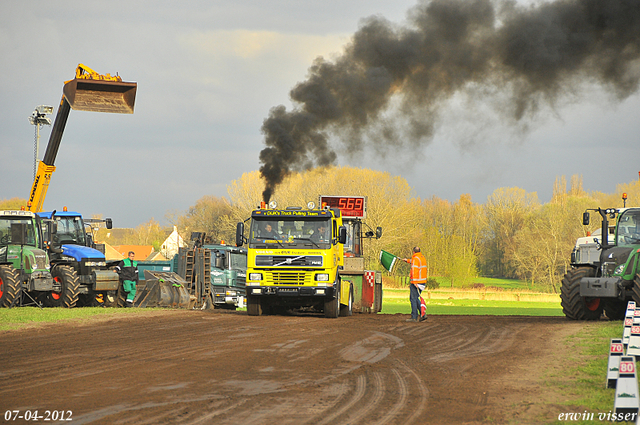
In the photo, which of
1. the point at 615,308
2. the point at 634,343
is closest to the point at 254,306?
the point at 615,308

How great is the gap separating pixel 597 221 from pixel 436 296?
16.7 metres

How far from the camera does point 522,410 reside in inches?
280

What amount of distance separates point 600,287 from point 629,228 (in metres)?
2.41

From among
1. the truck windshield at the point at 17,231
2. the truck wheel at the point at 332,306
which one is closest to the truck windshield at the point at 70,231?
the truck windshield at the point at 17,231

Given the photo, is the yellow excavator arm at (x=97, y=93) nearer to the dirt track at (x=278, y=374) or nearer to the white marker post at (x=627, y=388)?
the dirt track at (x=278, y=374)

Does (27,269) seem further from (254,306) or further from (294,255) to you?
(294,255)

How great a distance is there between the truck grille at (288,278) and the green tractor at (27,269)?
24.4 ft

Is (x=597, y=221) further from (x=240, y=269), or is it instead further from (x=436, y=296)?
(x=240, y=269)

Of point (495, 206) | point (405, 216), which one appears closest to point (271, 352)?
point (405, 216)

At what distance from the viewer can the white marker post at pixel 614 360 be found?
782cm

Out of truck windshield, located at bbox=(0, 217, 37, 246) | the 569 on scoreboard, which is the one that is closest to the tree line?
the 569 on scoreboard

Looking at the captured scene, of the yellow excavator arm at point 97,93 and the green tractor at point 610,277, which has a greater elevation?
the yellow excavator arm at point 97,93

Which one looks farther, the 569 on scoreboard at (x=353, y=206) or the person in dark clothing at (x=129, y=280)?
the 569 on scoreboard at (x=353, y=206)

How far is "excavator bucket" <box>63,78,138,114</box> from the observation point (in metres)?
21.5
